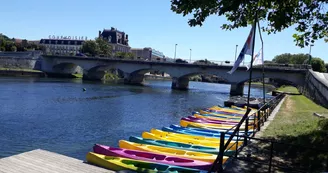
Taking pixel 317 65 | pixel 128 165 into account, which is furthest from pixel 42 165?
pixel 317 65

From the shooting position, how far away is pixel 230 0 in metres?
12.2

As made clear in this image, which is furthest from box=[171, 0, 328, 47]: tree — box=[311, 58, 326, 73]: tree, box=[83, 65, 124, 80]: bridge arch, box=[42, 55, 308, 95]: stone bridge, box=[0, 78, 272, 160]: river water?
box=[311, 58, 326, 73]: tree

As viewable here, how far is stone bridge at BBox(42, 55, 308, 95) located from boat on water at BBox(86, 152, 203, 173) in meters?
59.2

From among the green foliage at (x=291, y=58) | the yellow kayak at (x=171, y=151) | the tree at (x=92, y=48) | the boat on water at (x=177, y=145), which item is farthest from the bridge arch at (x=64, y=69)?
the yellow kayak at (x=171, y=151)

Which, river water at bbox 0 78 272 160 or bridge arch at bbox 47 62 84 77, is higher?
bridge arch at bbox 47 62 84 77

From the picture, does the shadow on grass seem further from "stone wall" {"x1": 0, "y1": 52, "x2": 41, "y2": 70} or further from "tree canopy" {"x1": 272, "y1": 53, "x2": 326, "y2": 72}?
"tree canopy" {"x1": 272, "y1": 53, "x2": 326, "y2": 72}

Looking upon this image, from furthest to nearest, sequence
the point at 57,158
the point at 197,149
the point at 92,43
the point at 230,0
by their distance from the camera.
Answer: the point at 92,43
the point at 197,149
the point at 57,158
the point at 230,0

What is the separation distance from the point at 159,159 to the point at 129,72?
250 feet

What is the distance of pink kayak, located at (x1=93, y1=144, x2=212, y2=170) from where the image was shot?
13.3m

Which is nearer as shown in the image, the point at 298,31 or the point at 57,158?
the point at 57,158

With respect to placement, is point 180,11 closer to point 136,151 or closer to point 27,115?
point 136,151

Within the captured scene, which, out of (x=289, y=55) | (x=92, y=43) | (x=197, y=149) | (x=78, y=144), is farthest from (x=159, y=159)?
→ (x=289, y=55)

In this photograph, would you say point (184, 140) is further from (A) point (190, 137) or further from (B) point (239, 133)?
(B) point (239, 133)

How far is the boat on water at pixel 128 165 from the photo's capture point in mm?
13008
